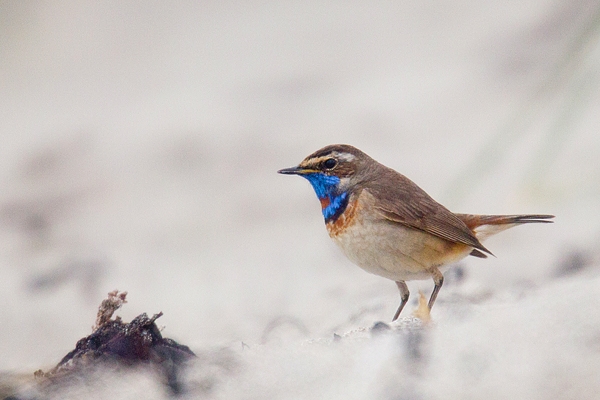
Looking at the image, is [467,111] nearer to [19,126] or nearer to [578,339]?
[19,126]

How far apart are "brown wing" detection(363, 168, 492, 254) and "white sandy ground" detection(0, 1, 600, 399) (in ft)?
0.90

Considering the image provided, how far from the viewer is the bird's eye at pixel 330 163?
5.61m

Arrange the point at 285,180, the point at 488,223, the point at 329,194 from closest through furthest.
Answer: the point at 329,194, the point at 488,223, the point at 285,180

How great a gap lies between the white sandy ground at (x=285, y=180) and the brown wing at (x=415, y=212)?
27 cm

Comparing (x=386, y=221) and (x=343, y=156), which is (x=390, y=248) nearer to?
(x=386, y=221)

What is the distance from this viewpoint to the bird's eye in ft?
18.4

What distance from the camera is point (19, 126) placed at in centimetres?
938

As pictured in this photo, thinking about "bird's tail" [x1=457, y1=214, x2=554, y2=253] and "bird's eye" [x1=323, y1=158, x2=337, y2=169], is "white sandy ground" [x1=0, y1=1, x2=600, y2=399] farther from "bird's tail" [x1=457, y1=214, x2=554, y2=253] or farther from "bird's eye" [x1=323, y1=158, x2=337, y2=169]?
"bird's eye" [x1=323, y1=158, x2=337, y2=169]

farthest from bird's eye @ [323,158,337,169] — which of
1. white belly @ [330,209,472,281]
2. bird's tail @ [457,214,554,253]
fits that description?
bird's tail @ [457,214,554,253]

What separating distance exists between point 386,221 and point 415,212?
0.25 meters

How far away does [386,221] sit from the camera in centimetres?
538

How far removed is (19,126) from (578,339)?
7269 mm

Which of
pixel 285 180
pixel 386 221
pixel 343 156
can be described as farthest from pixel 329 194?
pixel 285 180

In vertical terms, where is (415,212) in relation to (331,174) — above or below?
below
